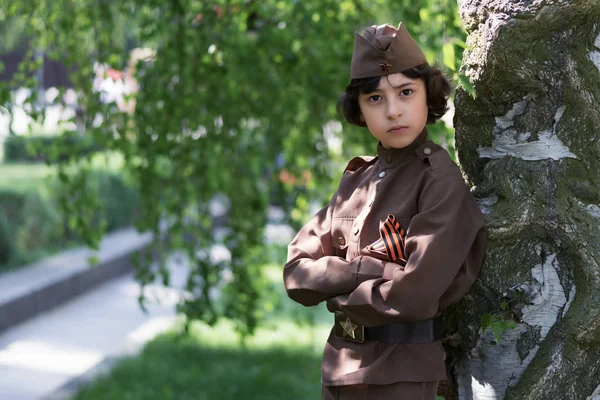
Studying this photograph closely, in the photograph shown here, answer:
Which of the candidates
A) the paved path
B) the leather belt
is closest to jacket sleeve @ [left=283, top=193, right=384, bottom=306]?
the leather belt

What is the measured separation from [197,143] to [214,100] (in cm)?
29

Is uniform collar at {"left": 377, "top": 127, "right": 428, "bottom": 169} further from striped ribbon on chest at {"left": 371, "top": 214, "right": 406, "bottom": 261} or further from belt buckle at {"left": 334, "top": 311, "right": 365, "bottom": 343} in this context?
belt buckle at {"left": 334, "top": 311, "right": 365, "bottom": 343}

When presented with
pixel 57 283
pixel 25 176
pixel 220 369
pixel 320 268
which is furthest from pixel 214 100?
pixel 25 176

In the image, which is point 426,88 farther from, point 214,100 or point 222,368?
point 222,368

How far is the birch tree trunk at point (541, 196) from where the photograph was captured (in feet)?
7.22

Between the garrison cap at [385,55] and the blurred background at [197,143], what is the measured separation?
1.26 meters

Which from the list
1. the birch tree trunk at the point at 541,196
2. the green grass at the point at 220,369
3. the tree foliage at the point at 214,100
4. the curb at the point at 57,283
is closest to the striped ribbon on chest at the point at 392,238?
the birch tree trunk at the point at 541,196

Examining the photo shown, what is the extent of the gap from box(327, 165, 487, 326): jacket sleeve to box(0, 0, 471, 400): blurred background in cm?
150

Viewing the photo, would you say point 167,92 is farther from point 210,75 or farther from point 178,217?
point 178,217

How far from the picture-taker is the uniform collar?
227 cm

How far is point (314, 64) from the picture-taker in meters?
4.87

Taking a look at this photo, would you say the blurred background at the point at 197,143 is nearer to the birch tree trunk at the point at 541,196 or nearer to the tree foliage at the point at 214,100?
the tree foliage at the point at 214,100

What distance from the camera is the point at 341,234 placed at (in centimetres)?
233

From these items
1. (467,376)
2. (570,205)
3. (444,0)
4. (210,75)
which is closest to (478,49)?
(570,205)
